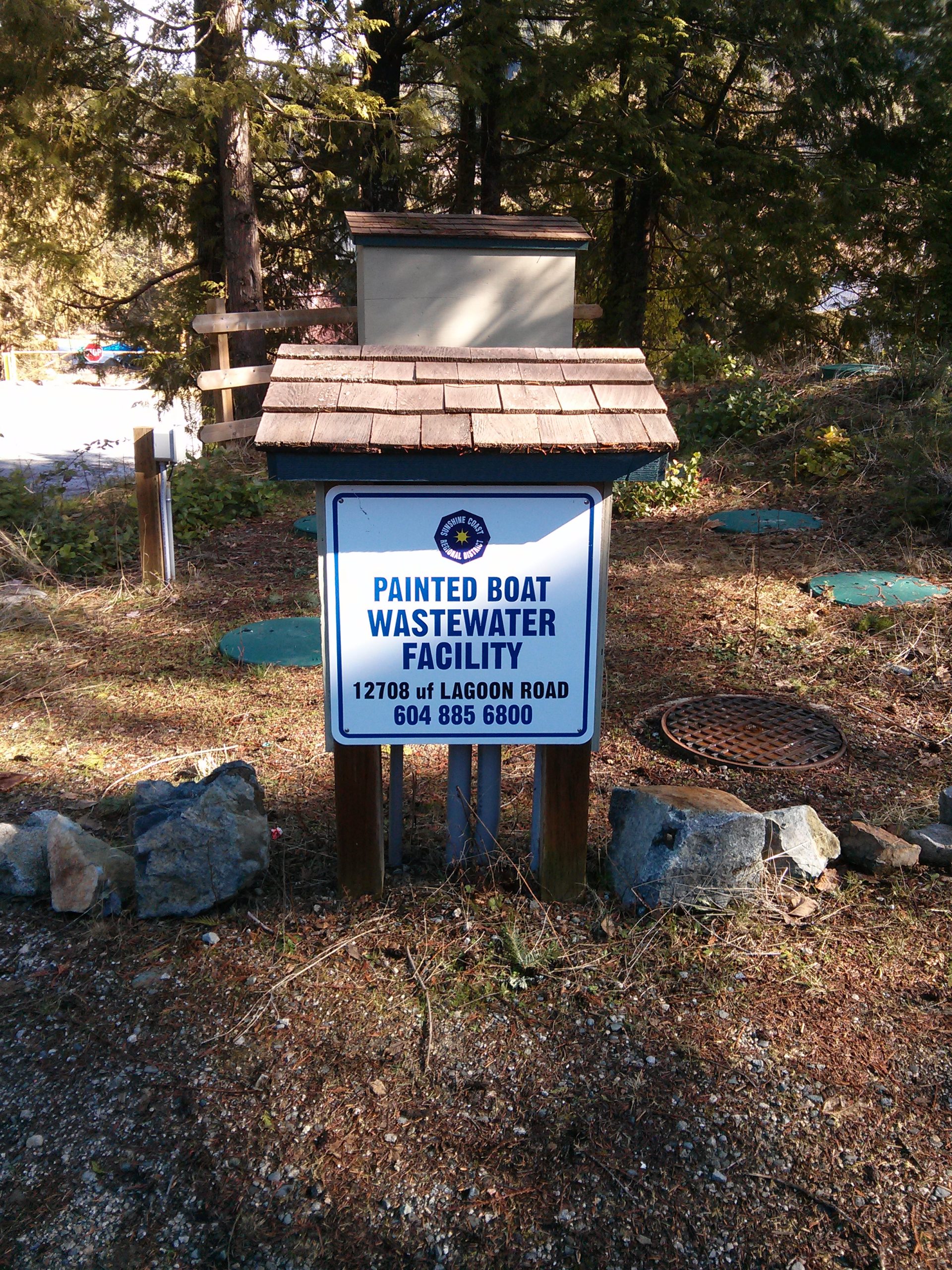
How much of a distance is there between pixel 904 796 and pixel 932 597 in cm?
230

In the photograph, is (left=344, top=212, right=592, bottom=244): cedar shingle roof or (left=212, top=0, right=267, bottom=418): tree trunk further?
(left=212, top=0, right=267, bottom=418): tree trunk

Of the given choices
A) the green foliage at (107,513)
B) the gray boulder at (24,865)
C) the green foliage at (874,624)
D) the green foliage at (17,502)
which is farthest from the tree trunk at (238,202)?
the gray boulder at (24,865)

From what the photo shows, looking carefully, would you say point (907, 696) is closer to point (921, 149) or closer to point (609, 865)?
point (609, 865)

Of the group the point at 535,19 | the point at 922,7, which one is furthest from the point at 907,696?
the point at 922,7

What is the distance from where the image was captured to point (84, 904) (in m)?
2.79

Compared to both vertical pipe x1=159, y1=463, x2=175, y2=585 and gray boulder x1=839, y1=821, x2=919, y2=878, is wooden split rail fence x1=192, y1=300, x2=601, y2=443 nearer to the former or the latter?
vertical pipe x1=159, y1=463, x2=175, y2=585

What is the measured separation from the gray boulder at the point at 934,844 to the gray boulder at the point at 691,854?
0.58 metres

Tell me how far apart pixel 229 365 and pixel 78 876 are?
26.1 feet

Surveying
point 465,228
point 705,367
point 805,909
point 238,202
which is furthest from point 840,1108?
point 238,202

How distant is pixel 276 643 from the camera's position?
5129mm

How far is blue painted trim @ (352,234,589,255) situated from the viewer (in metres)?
7.13

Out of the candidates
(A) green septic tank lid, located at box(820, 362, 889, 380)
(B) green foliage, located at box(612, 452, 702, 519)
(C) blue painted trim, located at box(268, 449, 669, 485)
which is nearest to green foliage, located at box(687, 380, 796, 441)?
(A) green septic tank lid, located at box(820, 362, 889, 380)

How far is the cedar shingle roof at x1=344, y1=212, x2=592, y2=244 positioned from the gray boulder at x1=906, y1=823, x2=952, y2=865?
543 centimetres

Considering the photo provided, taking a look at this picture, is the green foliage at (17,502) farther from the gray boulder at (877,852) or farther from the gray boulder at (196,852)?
the gray boulder at (877,852)
